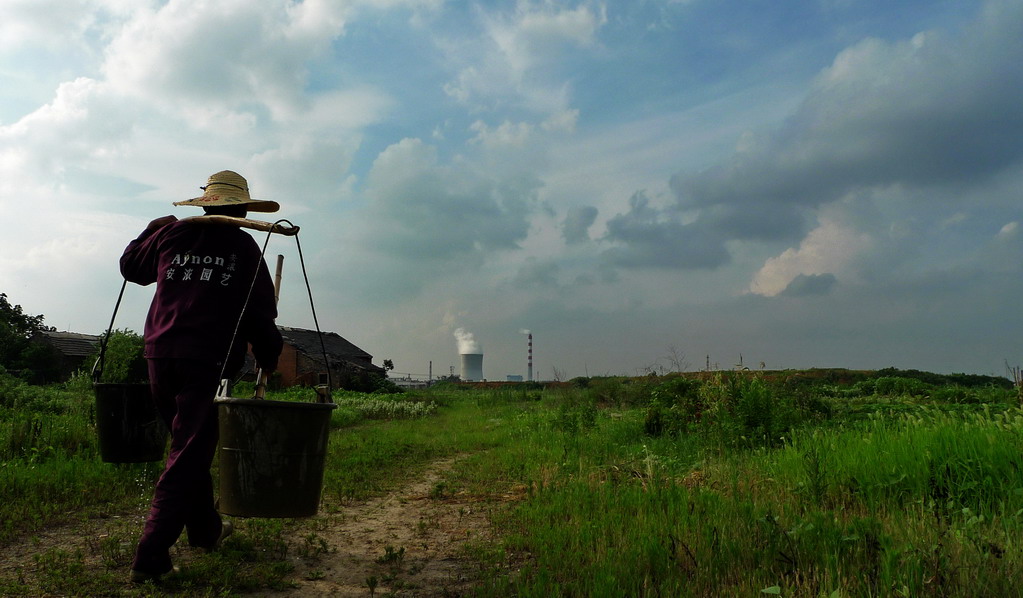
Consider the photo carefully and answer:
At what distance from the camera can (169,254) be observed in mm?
3914

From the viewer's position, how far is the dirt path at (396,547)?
3.60 metres

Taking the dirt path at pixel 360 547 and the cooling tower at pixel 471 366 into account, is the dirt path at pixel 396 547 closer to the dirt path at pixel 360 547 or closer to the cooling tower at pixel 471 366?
the dirt path at pixel 360 547

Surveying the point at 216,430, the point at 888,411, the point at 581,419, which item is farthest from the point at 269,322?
the point at 888,411

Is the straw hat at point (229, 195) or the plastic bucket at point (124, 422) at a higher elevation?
the straw hat at point (229, 195)

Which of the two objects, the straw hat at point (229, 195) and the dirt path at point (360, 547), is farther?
the straw hat at point (229, 195)

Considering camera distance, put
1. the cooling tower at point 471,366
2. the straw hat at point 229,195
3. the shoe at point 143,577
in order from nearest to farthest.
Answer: the shoe at point 143,577
the straw hat at point 229,195
the cooling tower at point 471,366

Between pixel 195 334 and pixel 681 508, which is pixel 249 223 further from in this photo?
pixel 681 508

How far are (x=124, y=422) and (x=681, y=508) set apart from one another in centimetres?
400

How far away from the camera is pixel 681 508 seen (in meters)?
4.54

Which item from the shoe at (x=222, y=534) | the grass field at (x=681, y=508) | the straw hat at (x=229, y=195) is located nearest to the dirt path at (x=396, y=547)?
the grass field at (x=681, y=508)

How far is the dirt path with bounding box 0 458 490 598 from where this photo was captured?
363cm

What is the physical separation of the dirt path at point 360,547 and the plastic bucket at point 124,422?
0.58 m

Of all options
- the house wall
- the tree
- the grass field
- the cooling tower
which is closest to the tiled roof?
the tree

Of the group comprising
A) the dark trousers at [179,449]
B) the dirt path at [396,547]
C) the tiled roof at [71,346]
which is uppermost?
the tiled roof at [71,346]
